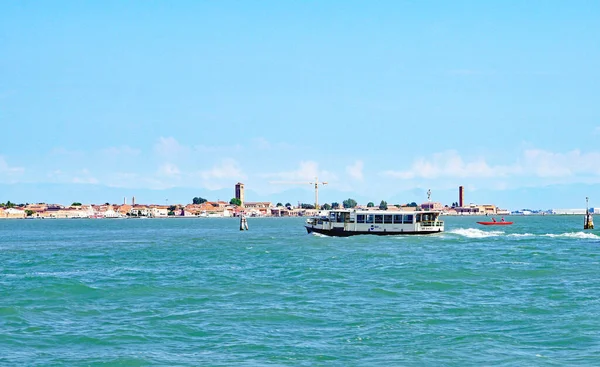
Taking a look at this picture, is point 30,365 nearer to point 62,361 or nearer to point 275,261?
point 62,361

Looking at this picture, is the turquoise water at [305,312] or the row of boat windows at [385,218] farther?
the row of boat windows at [385,218]

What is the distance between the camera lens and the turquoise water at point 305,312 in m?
26.5

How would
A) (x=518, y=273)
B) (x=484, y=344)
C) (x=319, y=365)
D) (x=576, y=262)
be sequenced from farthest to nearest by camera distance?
1. (x=576, y=262)
2. (x=518, y=273)
3. (x=484, y=344)
4. (x=319, y=365)

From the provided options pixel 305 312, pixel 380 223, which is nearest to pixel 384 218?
pixel 380 223

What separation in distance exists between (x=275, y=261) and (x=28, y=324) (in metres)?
30.6

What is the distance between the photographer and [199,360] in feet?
85.0

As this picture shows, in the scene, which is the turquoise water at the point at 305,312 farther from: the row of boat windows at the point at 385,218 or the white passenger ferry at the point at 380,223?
the row of boat windows at the point at 385,218

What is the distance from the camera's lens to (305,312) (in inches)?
1355

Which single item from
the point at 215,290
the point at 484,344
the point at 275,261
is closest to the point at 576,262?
the point at 275,261

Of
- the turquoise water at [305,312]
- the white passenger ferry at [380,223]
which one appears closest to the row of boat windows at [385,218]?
the white passenger ferry at [380,223]

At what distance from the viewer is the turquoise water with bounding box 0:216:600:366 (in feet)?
87.1

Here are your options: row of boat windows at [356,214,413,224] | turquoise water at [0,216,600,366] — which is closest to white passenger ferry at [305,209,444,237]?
row of boat windows at [356,214,413,224]

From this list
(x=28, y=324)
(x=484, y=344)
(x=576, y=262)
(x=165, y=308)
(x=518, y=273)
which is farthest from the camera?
(x=576, y=262)

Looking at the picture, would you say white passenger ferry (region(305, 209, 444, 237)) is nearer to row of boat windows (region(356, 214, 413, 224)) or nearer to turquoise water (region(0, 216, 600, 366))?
row of boat windows (region(356, 214, 413, 224))
